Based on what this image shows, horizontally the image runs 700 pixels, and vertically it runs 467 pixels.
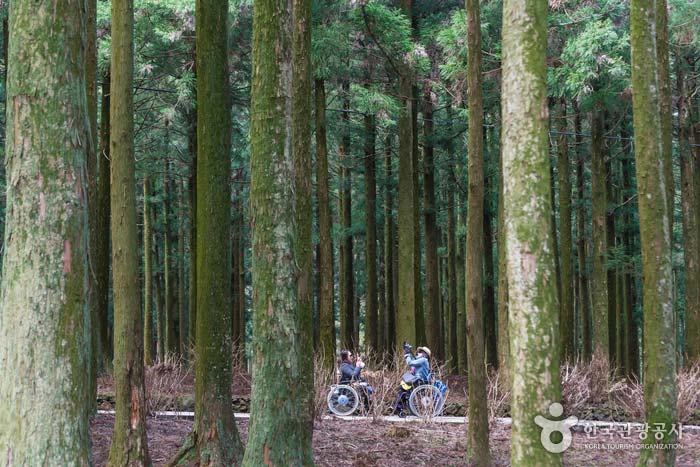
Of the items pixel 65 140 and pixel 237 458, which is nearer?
pixel 65 140

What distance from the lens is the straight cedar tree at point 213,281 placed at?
27.0 feet

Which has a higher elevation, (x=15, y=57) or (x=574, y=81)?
(x=574, y=81)

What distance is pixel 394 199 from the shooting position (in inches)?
1027

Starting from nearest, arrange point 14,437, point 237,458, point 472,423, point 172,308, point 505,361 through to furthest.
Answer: point 14,437
point 237,458
point 472,423
point 505,361
point 172,308

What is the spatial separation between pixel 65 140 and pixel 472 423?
21.0 feet

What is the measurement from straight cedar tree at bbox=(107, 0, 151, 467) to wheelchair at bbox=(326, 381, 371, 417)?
5725 mm

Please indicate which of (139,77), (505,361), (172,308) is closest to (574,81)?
(505,361)

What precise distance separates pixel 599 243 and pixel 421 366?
7.11 metres

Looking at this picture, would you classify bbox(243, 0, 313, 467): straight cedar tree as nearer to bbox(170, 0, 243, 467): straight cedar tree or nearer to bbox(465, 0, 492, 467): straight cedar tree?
bbox(170, 0, 243, 467): straight cedar tree

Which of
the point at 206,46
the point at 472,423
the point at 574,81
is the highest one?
the point at 574,81

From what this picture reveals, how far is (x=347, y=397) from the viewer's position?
13.4m

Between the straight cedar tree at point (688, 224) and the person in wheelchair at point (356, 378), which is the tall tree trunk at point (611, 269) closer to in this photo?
the straight cedar tree at point (688, 224)

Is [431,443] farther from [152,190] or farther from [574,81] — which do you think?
[152,190]

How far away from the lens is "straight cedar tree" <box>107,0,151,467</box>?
311 inches
